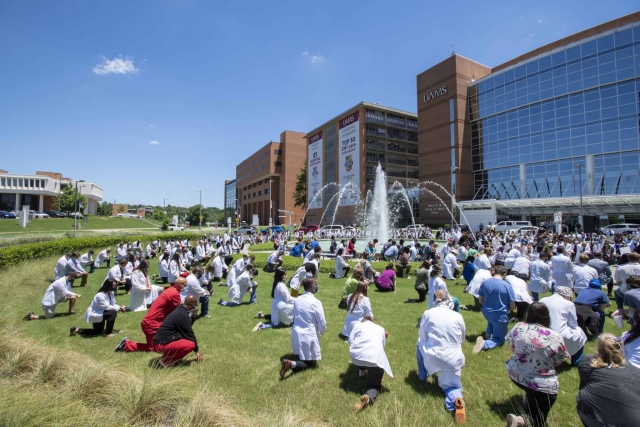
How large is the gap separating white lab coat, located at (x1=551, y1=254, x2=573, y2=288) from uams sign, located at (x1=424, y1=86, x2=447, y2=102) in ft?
180

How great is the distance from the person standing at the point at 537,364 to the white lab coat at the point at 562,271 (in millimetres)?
6630

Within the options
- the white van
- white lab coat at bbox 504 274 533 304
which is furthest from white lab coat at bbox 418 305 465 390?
the white van

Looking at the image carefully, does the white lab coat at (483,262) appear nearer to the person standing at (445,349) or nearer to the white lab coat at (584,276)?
the white lab coat at (584,276)

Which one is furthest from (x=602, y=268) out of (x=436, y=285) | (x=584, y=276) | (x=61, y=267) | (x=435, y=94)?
(x=435, y=94)

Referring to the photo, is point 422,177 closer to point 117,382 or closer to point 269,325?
point 269,325

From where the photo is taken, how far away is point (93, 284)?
14.5 metres

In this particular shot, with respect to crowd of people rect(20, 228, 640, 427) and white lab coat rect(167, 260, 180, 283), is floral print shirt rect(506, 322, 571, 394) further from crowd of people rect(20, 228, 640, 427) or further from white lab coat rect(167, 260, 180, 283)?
white lab coat rect(167, 260, 180, 283)

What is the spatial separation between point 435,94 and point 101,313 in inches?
2447

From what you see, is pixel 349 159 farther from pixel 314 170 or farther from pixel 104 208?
pixel 104 208

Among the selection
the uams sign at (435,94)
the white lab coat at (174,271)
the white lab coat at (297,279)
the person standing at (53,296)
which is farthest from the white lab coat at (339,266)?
the uams sign at (435,94)

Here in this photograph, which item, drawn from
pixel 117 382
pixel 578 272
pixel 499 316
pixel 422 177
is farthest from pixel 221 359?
pixel 422 177

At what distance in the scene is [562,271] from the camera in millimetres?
9211

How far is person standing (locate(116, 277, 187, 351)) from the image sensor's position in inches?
253

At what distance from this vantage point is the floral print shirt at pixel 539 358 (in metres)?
3.78
